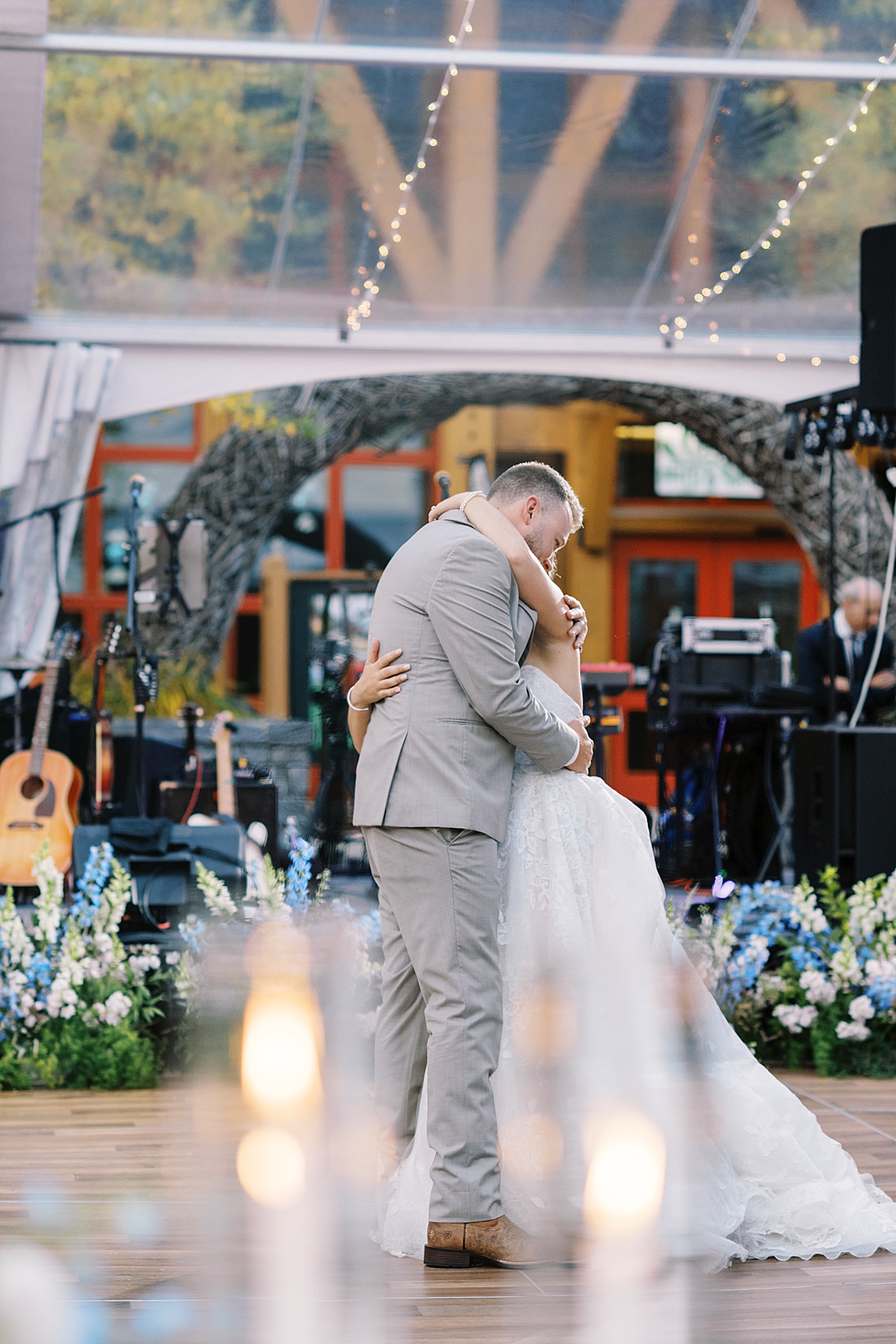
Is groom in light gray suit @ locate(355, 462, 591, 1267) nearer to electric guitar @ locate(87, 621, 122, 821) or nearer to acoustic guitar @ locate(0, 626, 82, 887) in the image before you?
acoustic guitar @ locate(0, 626, 82, 887)

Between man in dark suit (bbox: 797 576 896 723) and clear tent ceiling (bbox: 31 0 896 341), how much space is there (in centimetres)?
142

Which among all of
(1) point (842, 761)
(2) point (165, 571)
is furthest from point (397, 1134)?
(2) point (165, 571)

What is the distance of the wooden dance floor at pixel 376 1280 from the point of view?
2.44 m

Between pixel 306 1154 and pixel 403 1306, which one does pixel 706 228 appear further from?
pixel 403 1306

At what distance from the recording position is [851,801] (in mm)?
5078

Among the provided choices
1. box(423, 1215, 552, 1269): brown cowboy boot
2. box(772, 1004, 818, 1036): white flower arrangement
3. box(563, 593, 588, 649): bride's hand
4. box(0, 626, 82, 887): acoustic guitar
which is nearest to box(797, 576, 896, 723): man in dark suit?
box(772, 1004, 818, 1036): white flower arrangement

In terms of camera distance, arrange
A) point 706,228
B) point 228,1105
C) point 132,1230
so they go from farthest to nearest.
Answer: point 706,228
point 228,1105
point 132,1230

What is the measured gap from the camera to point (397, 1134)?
2.96m

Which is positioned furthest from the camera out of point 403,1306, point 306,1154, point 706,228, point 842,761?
point 706,228

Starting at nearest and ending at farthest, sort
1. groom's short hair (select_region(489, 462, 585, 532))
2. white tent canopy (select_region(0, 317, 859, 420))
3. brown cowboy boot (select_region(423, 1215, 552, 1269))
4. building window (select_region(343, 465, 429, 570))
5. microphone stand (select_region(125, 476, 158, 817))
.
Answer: brown cowboy boot (select_region(423, 1215, 552, 1269)) < groom's short hair (select_region(489, 462, 585, 532)) < microphone stand (select_region(125, 476, 158, 817)) < white tent canopy (select_region(0, 317, 859, 420)) < building window (select_region(343, 465, 429, 570))

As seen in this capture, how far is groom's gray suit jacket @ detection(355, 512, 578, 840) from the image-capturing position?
2.81 metres

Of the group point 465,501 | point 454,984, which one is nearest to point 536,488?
point 465,501

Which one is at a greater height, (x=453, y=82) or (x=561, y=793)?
(x=453, y=82)

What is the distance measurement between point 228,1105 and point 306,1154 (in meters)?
0.70
